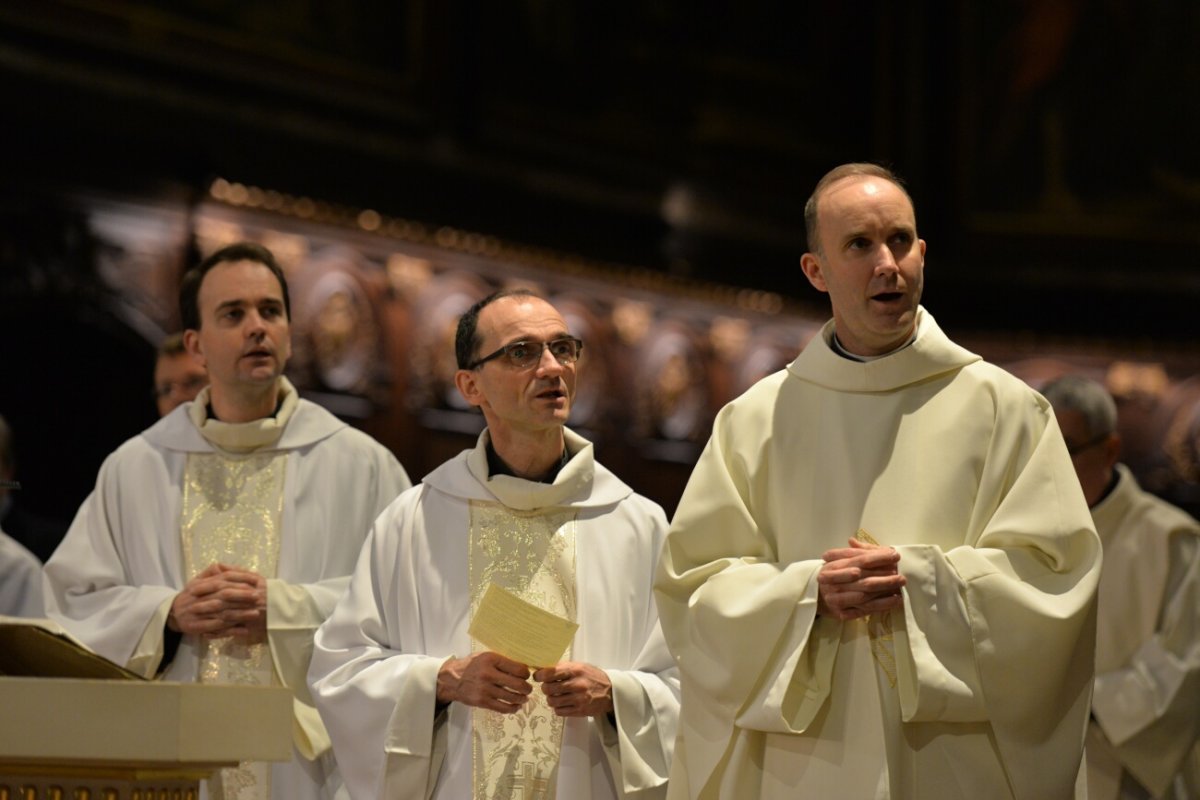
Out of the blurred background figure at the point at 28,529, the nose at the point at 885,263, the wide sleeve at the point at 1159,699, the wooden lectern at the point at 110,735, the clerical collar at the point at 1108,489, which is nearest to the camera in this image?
the wooden lectern at the point at 110,735

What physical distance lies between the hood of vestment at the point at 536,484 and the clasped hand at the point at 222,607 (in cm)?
65

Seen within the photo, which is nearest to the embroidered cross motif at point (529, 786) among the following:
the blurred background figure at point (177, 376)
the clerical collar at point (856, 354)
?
the clerical collar at point (856, 354)

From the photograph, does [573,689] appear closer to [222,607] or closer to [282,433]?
[222,607]

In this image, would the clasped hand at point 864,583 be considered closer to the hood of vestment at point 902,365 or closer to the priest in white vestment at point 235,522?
the hood of vestment at point 902,365

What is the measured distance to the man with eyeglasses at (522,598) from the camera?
4.60m

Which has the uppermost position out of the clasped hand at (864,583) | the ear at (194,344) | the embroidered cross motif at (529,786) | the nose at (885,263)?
the ear at (194,344)

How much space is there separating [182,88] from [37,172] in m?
1.04

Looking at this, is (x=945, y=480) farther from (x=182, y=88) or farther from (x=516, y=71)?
(x=516, y=71)

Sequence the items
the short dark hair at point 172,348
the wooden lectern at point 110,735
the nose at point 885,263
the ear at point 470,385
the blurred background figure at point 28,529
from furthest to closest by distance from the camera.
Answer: the blurred background figure at point 28,529 → the short dark hair at point 172,348 → the ear at point 470,385 → the nose at point 885,263 → the wooden lectern at point 110,735

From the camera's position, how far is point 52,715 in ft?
10.4

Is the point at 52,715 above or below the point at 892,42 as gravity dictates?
below

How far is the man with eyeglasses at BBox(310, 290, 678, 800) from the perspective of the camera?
4.60 metres

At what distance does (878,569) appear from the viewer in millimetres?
3947

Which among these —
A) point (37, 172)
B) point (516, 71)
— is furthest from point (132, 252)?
point (516, 71)
